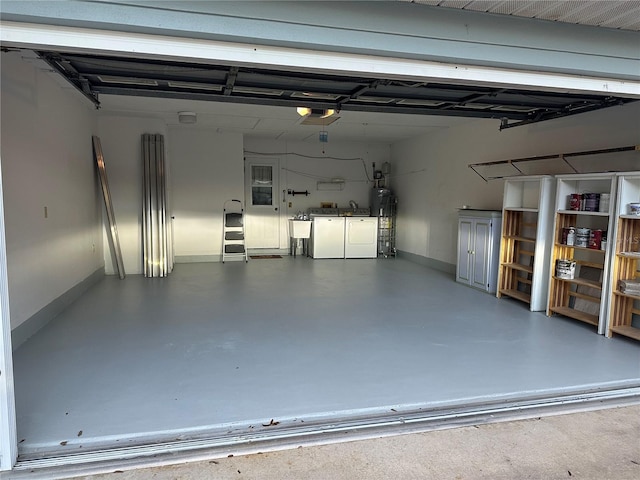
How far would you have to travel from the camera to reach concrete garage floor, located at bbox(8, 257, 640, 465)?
2312mm

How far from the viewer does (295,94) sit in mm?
3617

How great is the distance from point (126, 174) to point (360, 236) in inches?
176

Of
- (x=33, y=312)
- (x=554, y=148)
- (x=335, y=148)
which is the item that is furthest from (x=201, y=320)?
(x=335, y=148)

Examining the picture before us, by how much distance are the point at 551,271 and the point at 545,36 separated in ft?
9.43

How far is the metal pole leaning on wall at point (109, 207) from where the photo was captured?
19.7ft

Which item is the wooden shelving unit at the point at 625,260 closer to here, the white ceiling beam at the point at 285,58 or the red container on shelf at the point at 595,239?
the red container on shelf at the point at 595,239

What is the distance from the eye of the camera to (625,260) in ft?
12.4

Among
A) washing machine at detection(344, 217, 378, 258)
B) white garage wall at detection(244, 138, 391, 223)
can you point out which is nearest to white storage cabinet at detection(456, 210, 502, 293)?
washing machine at detection(344, 217, 378, 258)

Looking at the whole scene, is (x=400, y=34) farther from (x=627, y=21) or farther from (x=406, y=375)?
(x=406, y=375)

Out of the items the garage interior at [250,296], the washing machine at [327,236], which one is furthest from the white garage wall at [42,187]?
the washing machine at [327,236]

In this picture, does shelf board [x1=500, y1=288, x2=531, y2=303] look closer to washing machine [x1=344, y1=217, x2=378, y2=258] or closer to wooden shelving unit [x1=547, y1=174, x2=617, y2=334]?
wooden shelving unit [x1=547, y1=174, x2=617, y2=334]

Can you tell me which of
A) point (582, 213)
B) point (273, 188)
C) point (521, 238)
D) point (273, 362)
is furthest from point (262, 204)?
point (582, 213)

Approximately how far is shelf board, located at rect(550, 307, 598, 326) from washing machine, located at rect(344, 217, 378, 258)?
4.34m

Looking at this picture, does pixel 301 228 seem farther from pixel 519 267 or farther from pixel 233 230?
pixel 519 267
